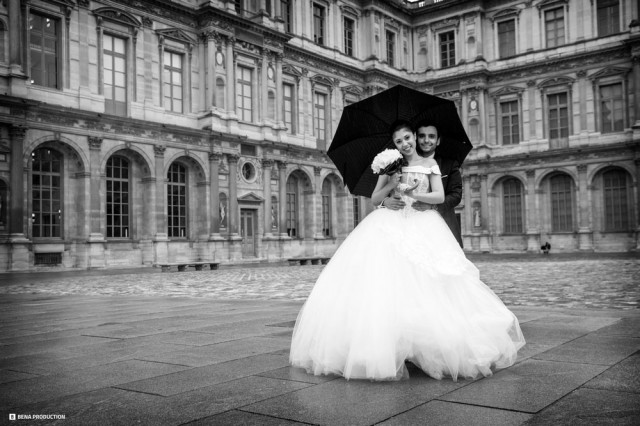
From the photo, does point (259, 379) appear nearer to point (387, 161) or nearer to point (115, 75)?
point (387, 161)

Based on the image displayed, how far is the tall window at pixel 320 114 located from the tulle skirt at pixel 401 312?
2918 cm

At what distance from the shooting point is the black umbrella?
4469 millimetres

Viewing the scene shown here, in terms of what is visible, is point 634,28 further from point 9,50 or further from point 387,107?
point 387,107

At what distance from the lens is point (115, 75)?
941 inches

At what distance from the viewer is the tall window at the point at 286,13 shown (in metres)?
31.4

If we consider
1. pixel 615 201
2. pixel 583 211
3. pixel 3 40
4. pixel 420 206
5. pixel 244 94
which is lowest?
pixel 420 206

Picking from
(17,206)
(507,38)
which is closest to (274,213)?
(17,206)

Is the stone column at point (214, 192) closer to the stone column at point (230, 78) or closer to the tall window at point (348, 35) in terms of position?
the stone column at point (230, 78)

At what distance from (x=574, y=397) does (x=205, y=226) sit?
24061mm

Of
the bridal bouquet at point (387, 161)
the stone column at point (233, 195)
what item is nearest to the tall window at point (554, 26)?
the stone column at point (233, 195)

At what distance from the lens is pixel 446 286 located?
406 centimetres

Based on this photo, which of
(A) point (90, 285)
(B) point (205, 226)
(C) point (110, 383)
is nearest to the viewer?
(C) point (110, 383)

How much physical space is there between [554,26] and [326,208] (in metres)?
16.6

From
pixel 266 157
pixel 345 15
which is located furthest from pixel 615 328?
pixel 345 15
